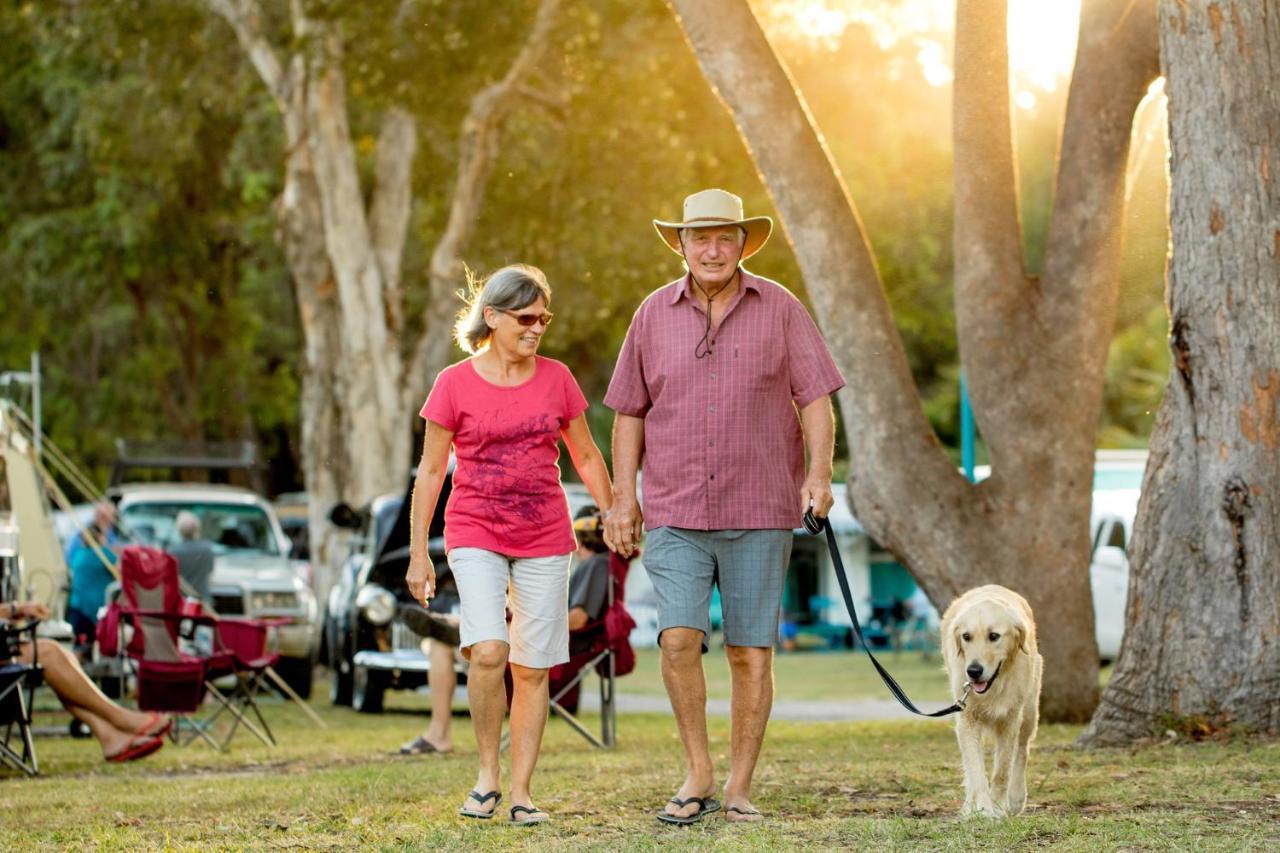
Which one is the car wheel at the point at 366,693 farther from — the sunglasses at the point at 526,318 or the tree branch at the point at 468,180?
the sunglasses at the point at 526,318

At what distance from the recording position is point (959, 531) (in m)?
11.4

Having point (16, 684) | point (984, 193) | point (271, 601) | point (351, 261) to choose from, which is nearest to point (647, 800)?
point (16, 684)

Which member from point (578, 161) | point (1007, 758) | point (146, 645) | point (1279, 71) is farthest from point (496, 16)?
point (1007, 758)

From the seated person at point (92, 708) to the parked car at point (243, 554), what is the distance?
7.46 metres

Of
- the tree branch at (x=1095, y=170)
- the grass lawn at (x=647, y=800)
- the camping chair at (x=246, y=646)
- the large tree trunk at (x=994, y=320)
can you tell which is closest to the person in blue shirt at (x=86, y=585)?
the camping chair at (x=246, y=646)

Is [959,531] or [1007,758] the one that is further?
[959,531]

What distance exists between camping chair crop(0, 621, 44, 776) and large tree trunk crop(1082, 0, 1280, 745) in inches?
218

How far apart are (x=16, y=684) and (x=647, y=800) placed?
397 centimetres

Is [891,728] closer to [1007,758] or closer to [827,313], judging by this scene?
[827,313]

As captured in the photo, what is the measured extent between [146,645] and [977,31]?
6034 mm

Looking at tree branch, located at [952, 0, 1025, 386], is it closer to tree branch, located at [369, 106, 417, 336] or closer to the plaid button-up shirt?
the plaid button-up shirt

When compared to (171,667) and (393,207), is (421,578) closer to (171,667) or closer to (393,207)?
(171,667)

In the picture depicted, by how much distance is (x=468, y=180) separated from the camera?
22.4 metres

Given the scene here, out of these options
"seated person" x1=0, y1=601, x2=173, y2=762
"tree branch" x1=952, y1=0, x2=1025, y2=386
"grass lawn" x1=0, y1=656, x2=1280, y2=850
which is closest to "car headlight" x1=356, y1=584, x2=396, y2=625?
"grass lawn" x1=0, y1=656, x2=1280, y2=850
